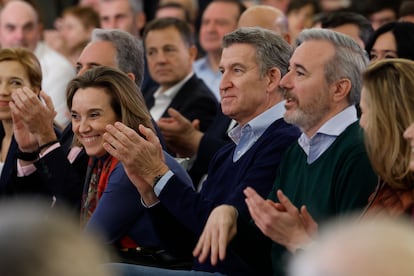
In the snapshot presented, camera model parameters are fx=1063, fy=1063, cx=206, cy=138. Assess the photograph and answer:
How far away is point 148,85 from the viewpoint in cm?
665

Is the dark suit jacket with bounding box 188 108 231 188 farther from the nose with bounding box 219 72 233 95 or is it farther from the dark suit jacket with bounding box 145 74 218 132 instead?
the nose with bounding box 219 72 233 95

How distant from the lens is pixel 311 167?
11.5 feet

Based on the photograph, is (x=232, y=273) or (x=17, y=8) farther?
(x=17, y=8)

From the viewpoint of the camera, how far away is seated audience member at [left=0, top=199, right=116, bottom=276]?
1630 millimetres

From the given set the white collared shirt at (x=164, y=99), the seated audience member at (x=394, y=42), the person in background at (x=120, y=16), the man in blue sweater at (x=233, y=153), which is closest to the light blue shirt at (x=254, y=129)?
the man in blue sweater at (x=233, y=153)

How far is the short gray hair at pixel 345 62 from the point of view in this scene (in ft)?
12.0

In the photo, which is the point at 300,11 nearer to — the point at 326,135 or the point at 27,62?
the point at 27,62

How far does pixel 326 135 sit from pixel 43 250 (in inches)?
79.7

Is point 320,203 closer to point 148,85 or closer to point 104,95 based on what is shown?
point 104,95

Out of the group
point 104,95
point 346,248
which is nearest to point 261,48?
point 104,95

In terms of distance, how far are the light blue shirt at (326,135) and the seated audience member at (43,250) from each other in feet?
6.33

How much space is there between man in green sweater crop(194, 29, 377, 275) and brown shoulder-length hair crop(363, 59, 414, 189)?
0.48 feet

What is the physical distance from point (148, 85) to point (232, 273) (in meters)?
3.13

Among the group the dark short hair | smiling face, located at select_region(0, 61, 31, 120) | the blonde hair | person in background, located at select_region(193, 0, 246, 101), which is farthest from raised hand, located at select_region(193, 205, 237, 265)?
person in background, located at select_region(193, 0, 246, 101)
